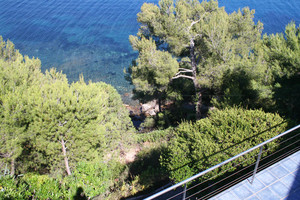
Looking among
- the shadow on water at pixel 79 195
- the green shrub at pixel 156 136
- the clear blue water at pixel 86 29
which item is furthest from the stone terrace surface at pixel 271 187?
the clear blue water at pixel 86 29

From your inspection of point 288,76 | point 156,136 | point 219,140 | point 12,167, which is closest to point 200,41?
point 288,76

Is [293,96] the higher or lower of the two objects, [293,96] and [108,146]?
the higher

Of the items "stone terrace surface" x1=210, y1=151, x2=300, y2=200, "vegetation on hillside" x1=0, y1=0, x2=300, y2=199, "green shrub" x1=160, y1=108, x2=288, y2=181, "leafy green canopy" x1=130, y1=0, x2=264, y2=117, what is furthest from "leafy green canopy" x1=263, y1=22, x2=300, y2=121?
"stone terrace surface" x1=210, y1=151, x2=300, y2=200

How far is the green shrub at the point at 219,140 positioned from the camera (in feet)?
29.0

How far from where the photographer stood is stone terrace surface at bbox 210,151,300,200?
4.46 metres

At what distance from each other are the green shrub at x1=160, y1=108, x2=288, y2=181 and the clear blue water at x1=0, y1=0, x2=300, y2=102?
17.2 meters

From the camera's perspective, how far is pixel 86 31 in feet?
119

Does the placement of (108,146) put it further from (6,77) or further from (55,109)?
(6,77)

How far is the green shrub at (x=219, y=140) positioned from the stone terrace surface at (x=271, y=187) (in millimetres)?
3541

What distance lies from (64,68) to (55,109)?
19453mm

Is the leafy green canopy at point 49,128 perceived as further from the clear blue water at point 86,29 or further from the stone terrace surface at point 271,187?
the clear blue water at point 86,29

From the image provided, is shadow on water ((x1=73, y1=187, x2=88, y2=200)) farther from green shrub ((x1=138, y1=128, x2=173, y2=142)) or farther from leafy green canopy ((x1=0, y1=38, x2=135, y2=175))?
green shrub ((x1=138, y1=128, x2=173, y2=142))

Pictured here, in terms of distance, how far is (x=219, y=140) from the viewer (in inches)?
361

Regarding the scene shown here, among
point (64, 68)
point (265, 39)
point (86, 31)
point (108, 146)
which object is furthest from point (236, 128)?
point (86, 31)
